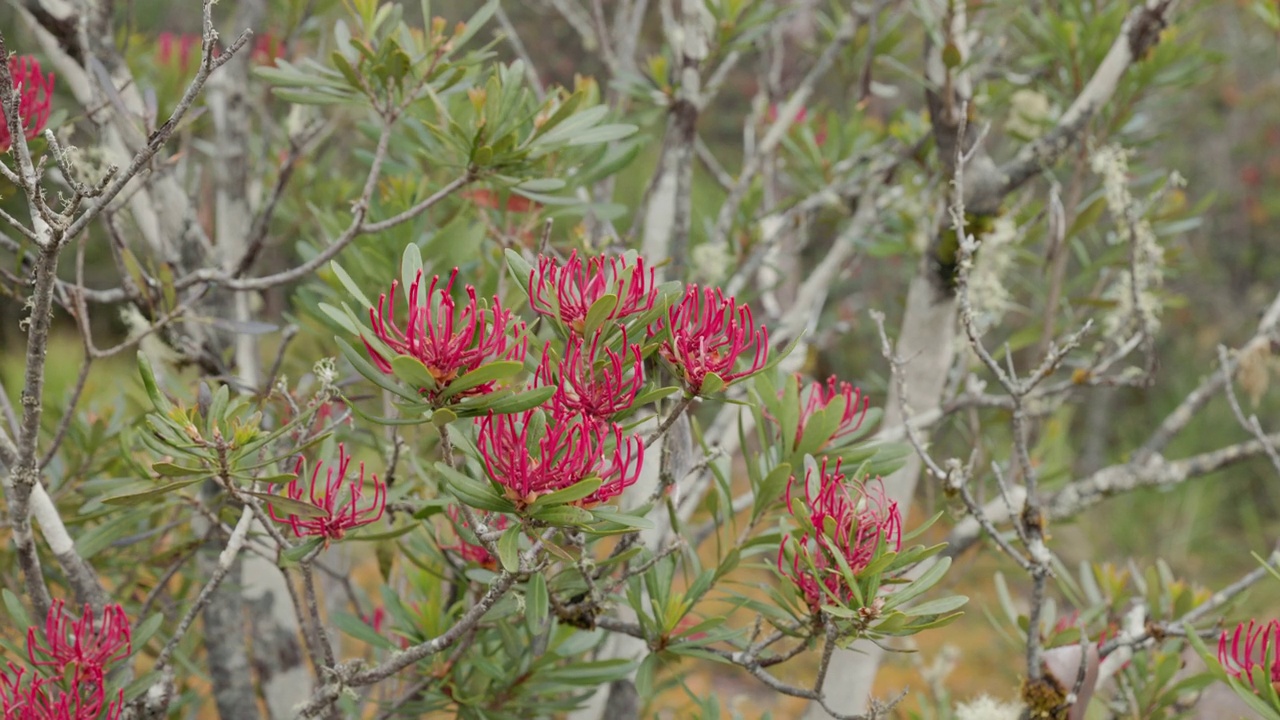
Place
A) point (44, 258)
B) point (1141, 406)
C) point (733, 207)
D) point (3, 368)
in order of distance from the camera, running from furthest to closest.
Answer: point (1141, 406)
point (3, 368)
point (733, 207)
point (44, 258)

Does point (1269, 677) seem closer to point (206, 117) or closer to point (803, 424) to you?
point (803, 424)

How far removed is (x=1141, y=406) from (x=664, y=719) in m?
3.34

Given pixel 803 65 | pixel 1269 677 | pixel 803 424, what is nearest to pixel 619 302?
pixel 803 424

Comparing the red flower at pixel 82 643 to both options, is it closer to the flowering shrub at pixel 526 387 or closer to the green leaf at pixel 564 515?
the flowering shrub at pixel 526 387

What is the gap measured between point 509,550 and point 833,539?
0.28 metres

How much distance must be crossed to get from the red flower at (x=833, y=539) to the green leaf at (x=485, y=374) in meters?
0.29

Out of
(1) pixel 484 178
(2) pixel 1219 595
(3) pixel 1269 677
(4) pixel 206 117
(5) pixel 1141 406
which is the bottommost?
(5) pixel 1141 406

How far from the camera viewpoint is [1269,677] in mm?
836

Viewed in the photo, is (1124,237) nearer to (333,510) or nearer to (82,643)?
(333,510)

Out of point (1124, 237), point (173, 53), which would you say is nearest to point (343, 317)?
point (1124, 237)

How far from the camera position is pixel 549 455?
75cm

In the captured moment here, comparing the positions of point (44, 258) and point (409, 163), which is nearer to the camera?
point (44, 258)

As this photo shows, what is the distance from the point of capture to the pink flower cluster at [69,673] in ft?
2.91

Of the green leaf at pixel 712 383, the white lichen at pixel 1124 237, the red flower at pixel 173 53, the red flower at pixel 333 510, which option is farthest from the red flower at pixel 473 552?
the red flower at pixel 173 53
